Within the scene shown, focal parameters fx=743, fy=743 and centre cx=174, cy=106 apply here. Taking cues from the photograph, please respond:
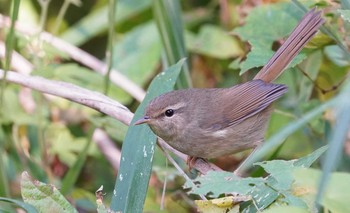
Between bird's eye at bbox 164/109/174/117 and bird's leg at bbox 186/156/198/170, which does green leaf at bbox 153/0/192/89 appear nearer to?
bird's eye at bbox 164/109/174/117

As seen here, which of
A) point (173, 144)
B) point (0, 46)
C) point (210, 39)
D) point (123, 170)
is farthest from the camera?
point (210, 39)

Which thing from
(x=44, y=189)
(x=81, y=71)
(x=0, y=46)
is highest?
(x=0, y=46)

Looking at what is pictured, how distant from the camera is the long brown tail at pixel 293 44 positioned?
137 inches

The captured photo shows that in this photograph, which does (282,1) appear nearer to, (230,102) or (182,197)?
(230,102)

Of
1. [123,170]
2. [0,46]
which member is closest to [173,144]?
[123,170]

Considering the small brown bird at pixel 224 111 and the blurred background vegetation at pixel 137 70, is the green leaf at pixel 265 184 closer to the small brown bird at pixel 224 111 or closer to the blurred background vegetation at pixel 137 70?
the blurred background vegetation at pixel 137 70

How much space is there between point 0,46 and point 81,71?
2.00 feet

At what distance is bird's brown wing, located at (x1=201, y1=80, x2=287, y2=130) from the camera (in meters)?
3.86

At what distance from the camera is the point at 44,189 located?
2.53 m

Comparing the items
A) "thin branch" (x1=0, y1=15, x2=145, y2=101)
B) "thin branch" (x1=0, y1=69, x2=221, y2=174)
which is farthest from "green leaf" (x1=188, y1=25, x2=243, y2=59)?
"thin branch" (x1=0, y1=69, x2=221, y2=174)

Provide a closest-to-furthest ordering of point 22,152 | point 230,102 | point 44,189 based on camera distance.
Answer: point 44,189, point 230,102, point 22,152

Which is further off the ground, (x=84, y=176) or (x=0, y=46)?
(x=0, y=46)

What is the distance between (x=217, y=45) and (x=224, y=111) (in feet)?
5.36

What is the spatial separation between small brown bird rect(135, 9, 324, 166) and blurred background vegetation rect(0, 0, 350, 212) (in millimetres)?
101
